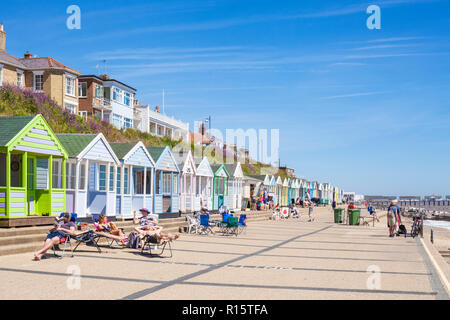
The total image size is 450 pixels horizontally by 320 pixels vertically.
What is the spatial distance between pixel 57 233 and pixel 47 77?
35.4 m

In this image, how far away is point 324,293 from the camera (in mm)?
7309

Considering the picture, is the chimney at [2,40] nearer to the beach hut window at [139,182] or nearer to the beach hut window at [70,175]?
the beach hut window at [139,182]

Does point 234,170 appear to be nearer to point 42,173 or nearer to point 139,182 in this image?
point 139,182

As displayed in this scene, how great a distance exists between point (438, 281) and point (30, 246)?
28.2 feet

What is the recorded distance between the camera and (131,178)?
19000mm

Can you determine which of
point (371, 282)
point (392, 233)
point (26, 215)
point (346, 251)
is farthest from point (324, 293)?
point (392, 233)

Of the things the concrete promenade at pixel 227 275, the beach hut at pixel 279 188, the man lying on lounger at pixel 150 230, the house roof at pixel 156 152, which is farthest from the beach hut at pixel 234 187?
the man lying on lounger at pixel 150 230

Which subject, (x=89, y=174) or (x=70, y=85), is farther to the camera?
(x=70, y=85)

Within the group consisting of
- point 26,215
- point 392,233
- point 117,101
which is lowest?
point 392,233

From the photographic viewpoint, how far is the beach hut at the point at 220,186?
2914 centimetres

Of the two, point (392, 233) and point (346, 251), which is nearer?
point (346, 251)
